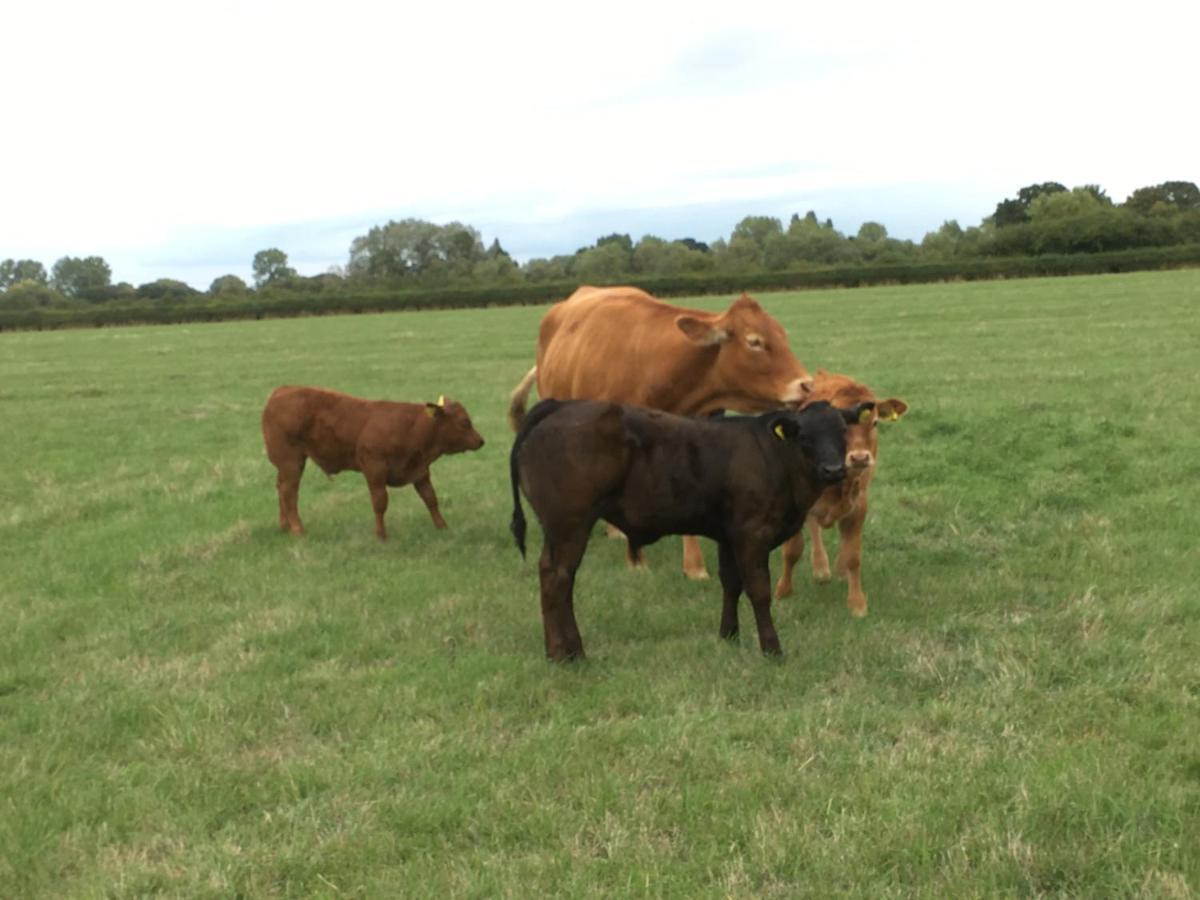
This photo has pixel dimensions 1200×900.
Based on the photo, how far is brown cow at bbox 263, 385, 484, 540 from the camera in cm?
846

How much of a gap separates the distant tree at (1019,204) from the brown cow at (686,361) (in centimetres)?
10502

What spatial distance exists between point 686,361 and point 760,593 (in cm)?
244

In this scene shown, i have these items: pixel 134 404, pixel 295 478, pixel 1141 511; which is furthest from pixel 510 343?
pixel 1141 511

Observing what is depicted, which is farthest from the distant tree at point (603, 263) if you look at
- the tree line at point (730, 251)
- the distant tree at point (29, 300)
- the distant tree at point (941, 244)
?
the distant tree at point (29, 300)

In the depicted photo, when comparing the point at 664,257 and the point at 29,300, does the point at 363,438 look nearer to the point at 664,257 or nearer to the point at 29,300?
the point at 29,300

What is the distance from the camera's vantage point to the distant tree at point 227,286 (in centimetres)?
8600

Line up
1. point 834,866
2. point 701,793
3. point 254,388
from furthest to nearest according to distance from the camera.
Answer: point 254,388 → point 701,793 → point 834,866

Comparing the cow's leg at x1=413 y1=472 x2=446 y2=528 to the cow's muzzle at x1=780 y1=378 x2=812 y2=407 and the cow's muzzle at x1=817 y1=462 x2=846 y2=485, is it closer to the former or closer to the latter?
the cow's muzzle at x1=780 y1=378 x2=812 y2=407

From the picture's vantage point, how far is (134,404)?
19.3 m

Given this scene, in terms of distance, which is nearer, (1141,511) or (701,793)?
(701,793)

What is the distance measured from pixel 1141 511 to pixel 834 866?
5.55m

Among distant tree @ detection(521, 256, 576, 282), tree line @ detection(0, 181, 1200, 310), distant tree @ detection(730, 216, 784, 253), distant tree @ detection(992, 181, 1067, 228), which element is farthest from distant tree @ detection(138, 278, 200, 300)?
distant tree @ detection(992, 181, 1067, 228)

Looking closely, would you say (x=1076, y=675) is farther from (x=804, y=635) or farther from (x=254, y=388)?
(x=254, y=388)

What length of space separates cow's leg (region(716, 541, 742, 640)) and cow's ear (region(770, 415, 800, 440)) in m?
0.71
